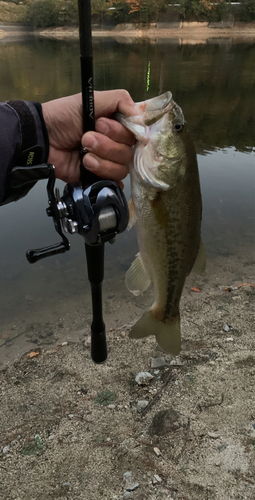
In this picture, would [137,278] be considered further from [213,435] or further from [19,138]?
[213,435]

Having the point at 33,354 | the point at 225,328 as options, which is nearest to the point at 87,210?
the point at 33,354

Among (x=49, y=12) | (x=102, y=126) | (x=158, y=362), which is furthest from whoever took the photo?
(x=49, y=12)

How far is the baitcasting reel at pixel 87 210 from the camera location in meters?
1.57

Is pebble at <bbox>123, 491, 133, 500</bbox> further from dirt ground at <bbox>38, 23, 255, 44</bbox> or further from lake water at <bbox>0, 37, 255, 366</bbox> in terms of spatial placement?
dirt ground at <bbox>38, 23, 255, 44</bbox>

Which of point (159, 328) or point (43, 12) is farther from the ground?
point (43, 12)


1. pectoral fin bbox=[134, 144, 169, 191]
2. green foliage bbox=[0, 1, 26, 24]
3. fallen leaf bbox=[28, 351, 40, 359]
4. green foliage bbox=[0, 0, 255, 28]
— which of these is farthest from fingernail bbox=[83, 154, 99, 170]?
green foliage bbox=[0, 1, 26, 24]

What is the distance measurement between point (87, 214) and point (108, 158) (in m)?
0.31

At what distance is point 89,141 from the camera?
5.39ft

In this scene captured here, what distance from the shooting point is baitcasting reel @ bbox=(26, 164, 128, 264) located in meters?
1.57

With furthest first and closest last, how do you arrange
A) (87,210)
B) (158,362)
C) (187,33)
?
(187,33), (158,362), (87,210)

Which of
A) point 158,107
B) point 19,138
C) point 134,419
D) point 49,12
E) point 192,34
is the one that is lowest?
point 134,419

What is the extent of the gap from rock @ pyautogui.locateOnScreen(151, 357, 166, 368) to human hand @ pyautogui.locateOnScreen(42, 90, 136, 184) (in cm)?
158

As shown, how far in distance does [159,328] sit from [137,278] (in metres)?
0.33

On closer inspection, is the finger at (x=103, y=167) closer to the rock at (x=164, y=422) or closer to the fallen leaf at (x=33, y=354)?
the rock at (x=164, y=422)
